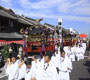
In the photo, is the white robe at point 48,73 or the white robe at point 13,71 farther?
the white robe at point 13,71

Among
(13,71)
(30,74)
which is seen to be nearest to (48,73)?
(30,74)

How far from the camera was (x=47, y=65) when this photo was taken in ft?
16.0

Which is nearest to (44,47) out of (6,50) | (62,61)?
(6,50)

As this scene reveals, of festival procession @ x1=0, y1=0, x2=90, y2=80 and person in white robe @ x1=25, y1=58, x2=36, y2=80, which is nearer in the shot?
person in white robe @ x1=25, y1=58, x2=36, y2=80

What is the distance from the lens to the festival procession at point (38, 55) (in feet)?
16.1

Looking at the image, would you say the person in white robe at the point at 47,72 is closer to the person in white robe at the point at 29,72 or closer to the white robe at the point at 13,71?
the person in white robe at the point at 29,72

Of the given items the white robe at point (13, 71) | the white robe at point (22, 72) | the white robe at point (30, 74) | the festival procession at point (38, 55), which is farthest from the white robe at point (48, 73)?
the white robe at point (13, 71)

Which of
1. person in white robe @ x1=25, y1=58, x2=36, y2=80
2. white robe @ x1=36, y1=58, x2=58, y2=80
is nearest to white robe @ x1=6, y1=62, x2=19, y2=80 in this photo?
person in white robe @ x1=25, y1=58, x2=36, y2=80

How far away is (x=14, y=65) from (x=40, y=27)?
339 inches

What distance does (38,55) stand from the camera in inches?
746

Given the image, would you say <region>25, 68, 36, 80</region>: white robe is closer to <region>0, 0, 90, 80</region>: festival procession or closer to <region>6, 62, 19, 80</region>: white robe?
<region>0, 0, 90, 80</region>: festival procession

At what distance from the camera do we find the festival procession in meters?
4.92

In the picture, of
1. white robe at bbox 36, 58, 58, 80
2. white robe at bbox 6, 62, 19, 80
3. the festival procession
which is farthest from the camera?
white robe at bbox 6, 62, 19, 80

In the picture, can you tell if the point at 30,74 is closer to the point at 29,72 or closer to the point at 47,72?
the point at 29,72
